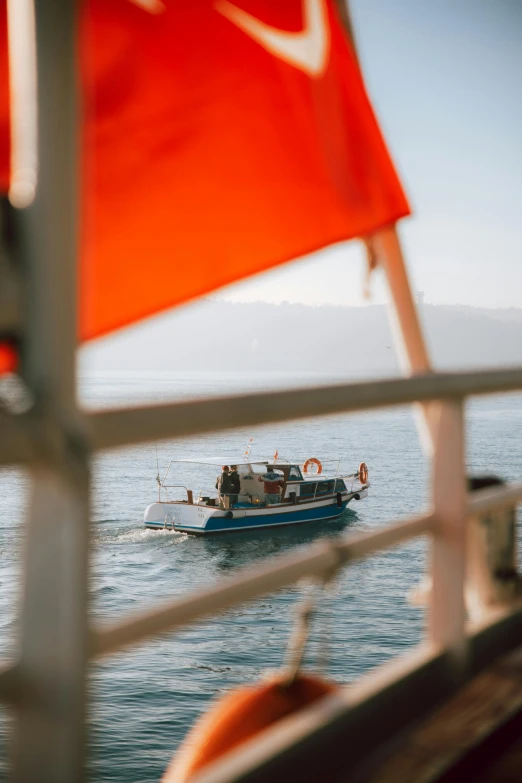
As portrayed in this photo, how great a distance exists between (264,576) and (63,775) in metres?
0.45

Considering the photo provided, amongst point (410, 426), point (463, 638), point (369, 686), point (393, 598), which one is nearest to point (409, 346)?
point (463, 638)

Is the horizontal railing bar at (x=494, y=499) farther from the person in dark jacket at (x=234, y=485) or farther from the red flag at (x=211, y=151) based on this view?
the person in dark jacket at (x=234, y=485)

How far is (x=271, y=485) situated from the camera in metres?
45.7

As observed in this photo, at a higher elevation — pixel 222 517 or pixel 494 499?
pixel 494 499

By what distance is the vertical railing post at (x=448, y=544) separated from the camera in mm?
1665

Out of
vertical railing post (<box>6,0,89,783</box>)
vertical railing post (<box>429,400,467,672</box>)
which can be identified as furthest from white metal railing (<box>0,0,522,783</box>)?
vertical railing post (<box>429,400,467,672</box>)

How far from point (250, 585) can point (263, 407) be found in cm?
28

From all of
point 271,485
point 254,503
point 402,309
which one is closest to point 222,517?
point 254,503

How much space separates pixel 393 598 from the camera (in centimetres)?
3509

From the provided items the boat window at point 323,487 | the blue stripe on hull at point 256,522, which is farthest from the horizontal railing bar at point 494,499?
the boat window at point 323,487

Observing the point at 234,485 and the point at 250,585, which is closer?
the point at 250,585

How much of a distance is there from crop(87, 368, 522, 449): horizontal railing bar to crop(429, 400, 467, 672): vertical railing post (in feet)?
0.40

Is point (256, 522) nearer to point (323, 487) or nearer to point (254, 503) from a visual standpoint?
point (254, 503)

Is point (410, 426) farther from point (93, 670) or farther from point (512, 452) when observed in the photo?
point (93, 670)
